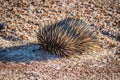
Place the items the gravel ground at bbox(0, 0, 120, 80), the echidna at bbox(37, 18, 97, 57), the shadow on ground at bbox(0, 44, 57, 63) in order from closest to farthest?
1. the gravel ground at bbox(0, 0, 120, 80)
2. the echidna at bbox(37, 18, 97, 57)
3. the shadow on ground at bbox(0, 44, 57, 63)

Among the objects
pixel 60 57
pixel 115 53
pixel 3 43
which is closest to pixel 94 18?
pixel 115 53

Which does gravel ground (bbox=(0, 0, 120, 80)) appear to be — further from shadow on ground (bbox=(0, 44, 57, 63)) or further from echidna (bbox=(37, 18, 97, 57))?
echidna (bbox=(37, 18, 97, 57))

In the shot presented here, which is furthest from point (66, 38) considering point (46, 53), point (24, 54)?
point (24, 54)

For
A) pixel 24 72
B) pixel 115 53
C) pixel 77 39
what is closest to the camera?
pixel 24 72

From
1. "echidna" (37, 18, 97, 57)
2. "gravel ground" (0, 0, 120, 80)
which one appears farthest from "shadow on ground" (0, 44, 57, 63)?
"echidna" (37, 18, 97, 57)

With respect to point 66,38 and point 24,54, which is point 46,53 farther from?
point 66,38

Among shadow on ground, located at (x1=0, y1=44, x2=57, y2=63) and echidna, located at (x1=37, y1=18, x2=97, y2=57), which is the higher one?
echidna, located at (x1=37, y1=18, x2=97, y2=57)

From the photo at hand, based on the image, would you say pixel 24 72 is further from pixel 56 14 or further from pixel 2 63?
pixel 56 14

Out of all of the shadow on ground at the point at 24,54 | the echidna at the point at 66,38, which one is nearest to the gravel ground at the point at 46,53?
the shadow on ground at the point at 24,54

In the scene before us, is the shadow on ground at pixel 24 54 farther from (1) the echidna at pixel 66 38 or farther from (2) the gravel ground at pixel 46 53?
(1) the echidna at pixel 66 38
